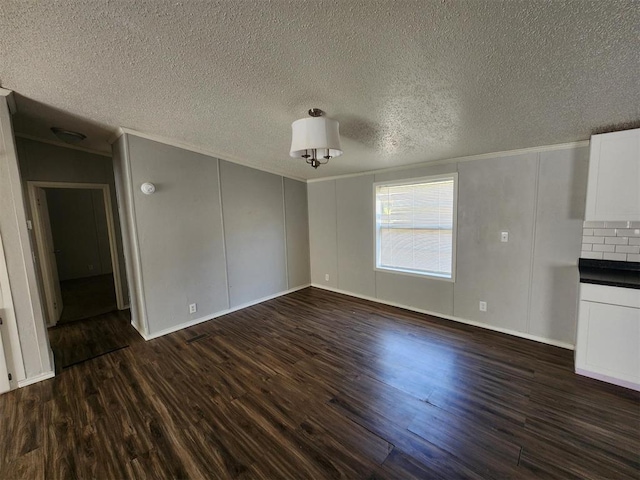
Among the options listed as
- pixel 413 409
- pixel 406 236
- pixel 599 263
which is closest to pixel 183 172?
pixel 406 236

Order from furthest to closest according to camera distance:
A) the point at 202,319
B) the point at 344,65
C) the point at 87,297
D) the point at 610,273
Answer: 1. the point at 87,297
2. the point at 202,319
3. the point at 610,273
4. the point at 344,65

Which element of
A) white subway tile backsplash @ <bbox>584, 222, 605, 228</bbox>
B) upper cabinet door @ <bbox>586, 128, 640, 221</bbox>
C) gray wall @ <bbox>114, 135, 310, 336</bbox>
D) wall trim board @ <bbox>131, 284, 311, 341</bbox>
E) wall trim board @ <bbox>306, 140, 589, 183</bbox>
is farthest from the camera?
wall trim board @ <bbox>131, 284, 311, 341</bbox>

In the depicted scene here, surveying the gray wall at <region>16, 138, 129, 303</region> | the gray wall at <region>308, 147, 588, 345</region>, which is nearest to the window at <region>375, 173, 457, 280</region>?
the gray wall at <region>308, 147, 588, 345</region>

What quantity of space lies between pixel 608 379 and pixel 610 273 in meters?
0.89

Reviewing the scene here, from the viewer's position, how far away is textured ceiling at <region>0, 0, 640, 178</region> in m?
1.25

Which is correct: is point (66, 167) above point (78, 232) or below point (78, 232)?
above

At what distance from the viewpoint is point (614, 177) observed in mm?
2150

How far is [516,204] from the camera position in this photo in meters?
2.88

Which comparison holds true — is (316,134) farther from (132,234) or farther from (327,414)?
(132,234)

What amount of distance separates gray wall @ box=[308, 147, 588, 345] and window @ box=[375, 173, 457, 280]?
0.12 metres

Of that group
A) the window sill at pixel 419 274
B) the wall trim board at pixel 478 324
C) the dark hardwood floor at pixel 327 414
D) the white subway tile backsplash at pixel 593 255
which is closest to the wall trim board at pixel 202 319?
the dark hardwood floor at pixel 327 414

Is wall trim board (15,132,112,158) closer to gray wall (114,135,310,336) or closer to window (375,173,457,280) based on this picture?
gray wall (114,135,310,336)

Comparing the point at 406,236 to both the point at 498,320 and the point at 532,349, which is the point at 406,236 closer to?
the point at 498,320

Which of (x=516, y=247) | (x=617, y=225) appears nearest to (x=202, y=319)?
(x=516, y=247)
